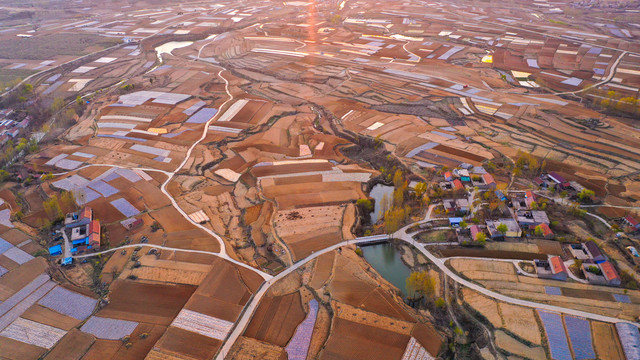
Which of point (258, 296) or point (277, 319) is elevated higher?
point (258, 296)

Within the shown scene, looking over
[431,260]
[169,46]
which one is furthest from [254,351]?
[169,46]

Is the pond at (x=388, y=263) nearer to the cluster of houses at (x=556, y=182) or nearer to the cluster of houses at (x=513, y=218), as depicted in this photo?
the cluster of houses at (x=513, y=218)

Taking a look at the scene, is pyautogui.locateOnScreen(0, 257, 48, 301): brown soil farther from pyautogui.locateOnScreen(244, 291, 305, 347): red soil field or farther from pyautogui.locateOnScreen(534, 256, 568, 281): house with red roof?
pyautogui.locateOnScreen(534, 256, 568, 281): house with red roof

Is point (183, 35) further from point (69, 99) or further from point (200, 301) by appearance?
point (200, 301)

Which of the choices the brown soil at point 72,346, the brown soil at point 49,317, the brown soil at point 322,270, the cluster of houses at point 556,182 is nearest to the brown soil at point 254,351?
the brown soil at point 322,270

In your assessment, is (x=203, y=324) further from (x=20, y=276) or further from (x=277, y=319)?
(x=20, y=276)

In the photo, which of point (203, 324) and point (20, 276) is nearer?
point (203, 324)

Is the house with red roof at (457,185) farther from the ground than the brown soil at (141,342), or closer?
farther from the ground
